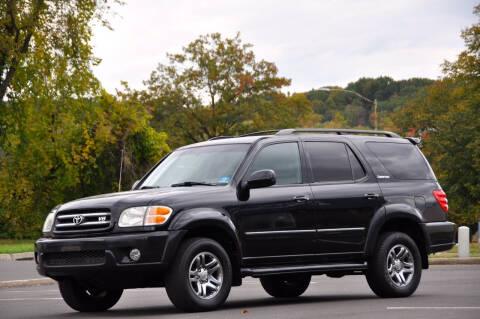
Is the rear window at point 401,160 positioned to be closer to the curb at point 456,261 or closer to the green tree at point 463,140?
the curb at point 456,261

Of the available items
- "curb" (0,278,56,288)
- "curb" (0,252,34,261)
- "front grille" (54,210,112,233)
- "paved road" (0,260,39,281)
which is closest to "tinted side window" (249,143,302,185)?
"front grille" (54,210,112,233)

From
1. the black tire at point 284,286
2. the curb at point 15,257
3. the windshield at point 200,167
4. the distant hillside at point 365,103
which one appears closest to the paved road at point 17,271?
the curb at point 15,257

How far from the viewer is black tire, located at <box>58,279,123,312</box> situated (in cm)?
1100

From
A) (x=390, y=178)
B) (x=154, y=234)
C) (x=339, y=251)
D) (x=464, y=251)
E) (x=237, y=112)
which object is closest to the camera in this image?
(x=154, y=234)

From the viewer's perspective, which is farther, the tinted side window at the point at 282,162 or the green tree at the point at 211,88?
the green tree at the point at 211,88

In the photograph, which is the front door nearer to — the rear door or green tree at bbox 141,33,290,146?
the rear door

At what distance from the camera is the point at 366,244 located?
Answer: 11.7 metres

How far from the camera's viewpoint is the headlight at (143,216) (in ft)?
32.3

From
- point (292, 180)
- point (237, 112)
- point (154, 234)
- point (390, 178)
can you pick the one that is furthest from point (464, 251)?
point (237, 112)

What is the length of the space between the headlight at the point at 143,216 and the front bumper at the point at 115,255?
0.12 meters

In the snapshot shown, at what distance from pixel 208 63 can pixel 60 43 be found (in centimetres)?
3618

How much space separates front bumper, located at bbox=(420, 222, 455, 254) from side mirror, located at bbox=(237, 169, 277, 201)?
2957 mm

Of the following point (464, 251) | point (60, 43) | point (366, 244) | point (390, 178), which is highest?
point (60, 43)

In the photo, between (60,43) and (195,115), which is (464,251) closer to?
(60,43)
